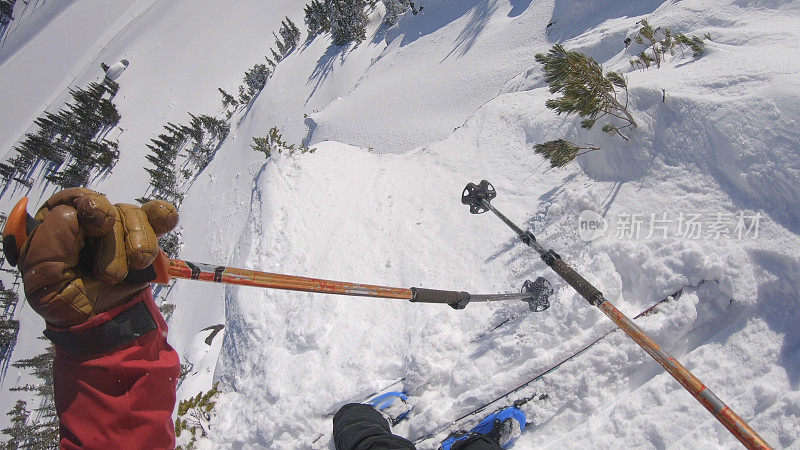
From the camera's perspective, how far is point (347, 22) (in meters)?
16.2

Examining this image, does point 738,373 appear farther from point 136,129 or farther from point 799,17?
point 136,129

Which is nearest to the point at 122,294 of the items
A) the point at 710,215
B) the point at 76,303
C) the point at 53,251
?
the point at 76,303

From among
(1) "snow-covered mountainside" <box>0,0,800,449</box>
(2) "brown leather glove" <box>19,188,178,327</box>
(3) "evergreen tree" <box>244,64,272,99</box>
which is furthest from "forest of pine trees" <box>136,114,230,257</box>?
(2) "brown leather glove" <box>19,188,178,327</box>

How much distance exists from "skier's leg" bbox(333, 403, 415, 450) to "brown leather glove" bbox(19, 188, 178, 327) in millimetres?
1873

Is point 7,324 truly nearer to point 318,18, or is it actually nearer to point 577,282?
point 318,18

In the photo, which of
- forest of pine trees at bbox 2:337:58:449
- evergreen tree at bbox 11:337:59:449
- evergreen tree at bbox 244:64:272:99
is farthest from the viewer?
evergreen tree at bbox 244:64:272:99

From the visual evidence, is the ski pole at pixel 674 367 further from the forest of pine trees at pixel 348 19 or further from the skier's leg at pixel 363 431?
the forest of pine trees at pixel 348 19

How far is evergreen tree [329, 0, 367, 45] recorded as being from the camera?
52.9 ft

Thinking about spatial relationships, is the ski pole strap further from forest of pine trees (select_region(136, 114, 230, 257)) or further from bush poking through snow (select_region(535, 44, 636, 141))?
forest of pine trees (select_region(136, 114, 230, 257))

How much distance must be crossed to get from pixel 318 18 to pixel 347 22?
4.95 metres

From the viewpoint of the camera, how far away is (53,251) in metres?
1.31

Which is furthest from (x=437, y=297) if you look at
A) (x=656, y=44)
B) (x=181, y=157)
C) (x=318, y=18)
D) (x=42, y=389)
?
(x=318, y=18)

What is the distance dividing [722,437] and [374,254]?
3.84 meters

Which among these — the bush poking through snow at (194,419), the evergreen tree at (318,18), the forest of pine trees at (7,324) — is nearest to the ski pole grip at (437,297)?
the bush poking through snow at (194,419)
